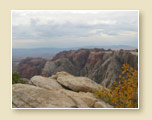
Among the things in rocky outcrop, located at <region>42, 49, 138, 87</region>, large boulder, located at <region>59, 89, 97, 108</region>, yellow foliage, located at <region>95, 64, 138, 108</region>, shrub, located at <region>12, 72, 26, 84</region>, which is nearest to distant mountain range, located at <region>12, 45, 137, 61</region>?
rocky outcrop, located at <region>42, 49, 138, 87</region>

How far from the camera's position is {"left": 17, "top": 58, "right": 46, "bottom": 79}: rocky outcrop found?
16.3 ft

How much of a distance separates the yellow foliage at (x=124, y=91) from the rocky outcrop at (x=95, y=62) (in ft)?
0.40

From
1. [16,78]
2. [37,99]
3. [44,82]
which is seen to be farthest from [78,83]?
[16,78]

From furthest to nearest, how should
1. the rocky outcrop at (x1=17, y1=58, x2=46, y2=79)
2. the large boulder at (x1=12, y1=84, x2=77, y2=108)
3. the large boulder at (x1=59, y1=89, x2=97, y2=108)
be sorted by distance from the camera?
the rocky outcrop at (x1=17, y1=58, x2=46, y2=79), the large boulder at (x1=59, y1=89, x2=97, y2=108), the large boulder at (x1=12, y1=84, x2=77, y2=108)

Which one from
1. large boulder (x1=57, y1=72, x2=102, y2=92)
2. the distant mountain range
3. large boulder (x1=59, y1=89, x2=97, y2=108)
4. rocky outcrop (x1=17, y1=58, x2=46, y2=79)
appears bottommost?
large boulder (x1=59, y1=89, x2=97, y2=108)

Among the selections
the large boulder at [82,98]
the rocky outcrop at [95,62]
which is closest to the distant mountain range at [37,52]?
the rocky outcrop at [95,62]

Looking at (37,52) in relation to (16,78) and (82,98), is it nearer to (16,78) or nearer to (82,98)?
(16,78)

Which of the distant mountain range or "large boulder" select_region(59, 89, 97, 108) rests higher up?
the distant mountain range

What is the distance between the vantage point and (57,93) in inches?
187

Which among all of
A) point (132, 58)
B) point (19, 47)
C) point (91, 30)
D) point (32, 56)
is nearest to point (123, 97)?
point (132, 58)

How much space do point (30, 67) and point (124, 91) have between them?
232 centimetres

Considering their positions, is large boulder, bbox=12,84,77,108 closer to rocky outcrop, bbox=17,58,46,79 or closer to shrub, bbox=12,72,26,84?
shrub, bbox=12,72,26,84

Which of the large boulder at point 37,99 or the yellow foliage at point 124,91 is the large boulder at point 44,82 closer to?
the large boulder at point 37,99

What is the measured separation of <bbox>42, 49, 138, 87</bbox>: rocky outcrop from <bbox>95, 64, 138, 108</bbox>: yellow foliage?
0.12 m
